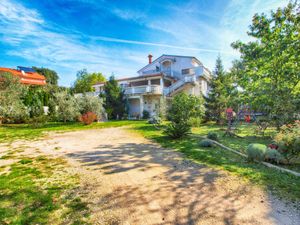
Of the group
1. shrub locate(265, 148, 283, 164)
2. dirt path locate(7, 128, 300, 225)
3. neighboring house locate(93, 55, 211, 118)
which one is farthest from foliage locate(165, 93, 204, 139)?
neighboring house locate(93, 55, 211, 118)

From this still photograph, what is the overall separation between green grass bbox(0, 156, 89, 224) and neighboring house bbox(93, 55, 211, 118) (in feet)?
47.5

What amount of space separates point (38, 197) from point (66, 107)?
14442 mm

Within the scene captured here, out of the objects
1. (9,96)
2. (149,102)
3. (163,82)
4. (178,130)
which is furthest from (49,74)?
(178,130)

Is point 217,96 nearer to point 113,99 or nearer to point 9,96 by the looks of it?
point 113,99

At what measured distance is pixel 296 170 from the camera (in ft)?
13.8

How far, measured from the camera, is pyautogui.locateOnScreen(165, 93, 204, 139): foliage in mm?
8703

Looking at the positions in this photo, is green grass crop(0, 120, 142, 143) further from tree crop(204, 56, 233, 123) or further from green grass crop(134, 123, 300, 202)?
tree crop(204, 56, 233, 123)

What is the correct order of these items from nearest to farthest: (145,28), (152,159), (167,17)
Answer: (152,159), (167,17), (145,28)

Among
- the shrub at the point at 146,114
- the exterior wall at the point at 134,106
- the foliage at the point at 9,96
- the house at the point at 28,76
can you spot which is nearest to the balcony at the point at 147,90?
the exterior wall at the point at 134,106

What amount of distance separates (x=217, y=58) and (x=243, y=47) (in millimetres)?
7543

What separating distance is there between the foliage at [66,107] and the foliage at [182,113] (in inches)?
397

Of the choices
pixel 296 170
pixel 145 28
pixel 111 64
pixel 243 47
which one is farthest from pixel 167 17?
pixel 111 64

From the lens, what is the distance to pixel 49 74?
51562mm

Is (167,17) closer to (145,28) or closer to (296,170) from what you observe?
(145,28)
